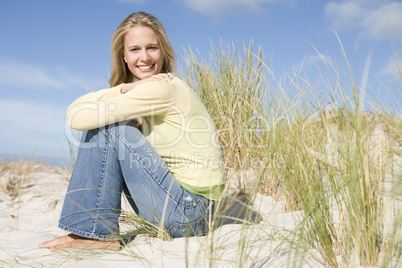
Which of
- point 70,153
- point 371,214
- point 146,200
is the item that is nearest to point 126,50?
point 146,200

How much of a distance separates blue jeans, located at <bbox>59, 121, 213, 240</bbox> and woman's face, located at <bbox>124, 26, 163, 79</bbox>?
1.61 feet

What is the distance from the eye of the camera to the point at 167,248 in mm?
1648

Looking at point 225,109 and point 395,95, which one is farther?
point 225,109

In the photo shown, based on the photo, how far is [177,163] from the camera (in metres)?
1.74

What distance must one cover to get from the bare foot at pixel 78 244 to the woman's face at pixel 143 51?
100cm

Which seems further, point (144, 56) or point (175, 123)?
point (144, 56)

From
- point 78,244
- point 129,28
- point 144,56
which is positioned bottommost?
point 78,244

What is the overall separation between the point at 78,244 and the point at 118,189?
0.36m

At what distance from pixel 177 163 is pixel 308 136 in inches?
29.9

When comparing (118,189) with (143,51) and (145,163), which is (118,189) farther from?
(143,51)

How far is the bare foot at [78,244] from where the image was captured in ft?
5.62

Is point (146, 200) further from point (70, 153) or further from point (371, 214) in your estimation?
point (70, 153)

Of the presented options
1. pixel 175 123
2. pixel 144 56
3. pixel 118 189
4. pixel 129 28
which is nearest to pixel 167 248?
pixel 118 189

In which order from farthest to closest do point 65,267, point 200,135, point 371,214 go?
1. point 200,135
2. point 65,267
3. point 371,214
